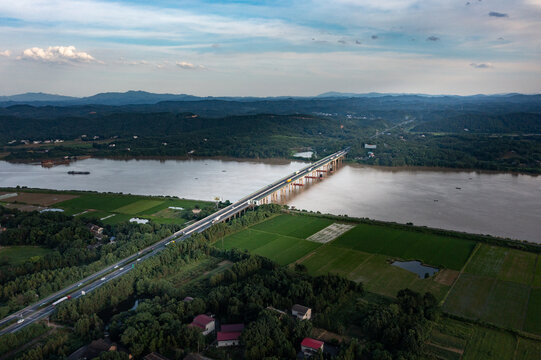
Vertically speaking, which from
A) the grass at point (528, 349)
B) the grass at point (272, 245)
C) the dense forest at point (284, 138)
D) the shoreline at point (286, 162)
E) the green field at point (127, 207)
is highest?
the dense forest at point (284, 138)

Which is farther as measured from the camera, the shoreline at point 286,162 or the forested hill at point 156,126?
the forested hill at point 156,126

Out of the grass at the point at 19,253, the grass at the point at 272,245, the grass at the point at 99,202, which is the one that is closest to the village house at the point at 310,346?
the grass at the point at 272,245

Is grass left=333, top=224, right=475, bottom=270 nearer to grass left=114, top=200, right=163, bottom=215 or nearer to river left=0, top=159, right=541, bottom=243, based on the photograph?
river left=0, top=159, right=541, bottom=243

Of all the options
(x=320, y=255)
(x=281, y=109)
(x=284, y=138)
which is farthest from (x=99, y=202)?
(x=281, y=109)

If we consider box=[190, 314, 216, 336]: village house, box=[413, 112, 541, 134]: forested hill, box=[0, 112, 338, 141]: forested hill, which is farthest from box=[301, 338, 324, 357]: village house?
box=[413, 112, 541, 134]: forested hill

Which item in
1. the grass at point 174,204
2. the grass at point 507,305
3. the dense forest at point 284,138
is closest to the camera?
the grass at point 507,305

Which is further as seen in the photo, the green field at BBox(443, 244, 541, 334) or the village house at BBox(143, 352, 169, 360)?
the green field at BBox(443, 244, 541, 334)

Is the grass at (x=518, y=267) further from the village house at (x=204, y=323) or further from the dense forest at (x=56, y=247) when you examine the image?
the dense forest at (x=56, y=247)
